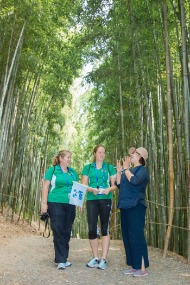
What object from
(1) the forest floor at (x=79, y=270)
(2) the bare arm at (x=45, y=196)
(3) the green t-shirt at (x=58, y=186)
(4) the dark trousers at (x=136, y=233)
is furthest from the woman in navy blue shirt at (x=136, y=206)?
(2) the bare arm at (x=45, y=196)

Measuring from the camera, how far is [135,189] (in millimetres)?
3279

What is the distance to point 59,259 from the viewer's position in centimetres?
351

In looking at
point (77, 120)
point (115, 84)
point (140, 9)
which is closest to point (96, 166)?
point (140, 9)

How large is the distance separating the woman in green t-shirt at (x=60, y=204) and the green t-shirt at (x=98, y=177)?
0.19 meters

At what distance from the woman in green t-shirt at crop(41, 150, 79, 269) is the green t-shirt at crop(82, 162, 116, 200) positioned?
0.64 feet

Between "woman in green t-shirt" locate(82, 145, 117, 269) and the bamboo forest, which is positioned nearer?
"woman in green t-shirt" locate(82, 145, 117, 269)

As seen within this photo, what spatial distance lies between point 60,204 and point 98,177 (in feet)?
1.52

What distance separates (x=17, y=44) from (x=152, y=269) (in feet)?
15.0

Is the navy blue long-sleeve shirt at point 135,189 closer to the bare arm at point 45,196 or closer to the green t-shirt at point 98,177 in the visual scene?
the green t-shirt at point 98,177

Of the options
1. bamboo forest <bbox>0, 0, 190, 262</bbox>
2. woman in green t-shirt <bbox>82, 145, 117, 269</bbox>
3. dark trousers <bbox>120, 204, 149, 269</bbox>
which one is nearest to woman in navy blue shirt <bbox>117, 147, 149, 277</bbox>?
dark trousers <bbox>120, 204, 149, 269</bbox>

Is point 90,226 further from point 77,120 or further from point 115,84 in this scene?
point 77,120

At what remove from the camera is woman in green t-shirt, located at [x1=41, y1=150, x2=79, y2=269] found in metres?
3.54

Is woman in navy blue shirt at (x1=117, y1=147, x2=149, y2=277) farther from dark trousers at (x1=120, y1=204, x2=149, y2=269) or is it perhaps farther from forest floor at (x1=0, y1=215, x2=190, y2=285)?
forest floor at (x1=0, y1=215, x2=190, y2=285)

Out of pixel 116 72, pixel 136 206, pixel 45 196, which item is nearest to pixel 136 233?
pixel 136 206
